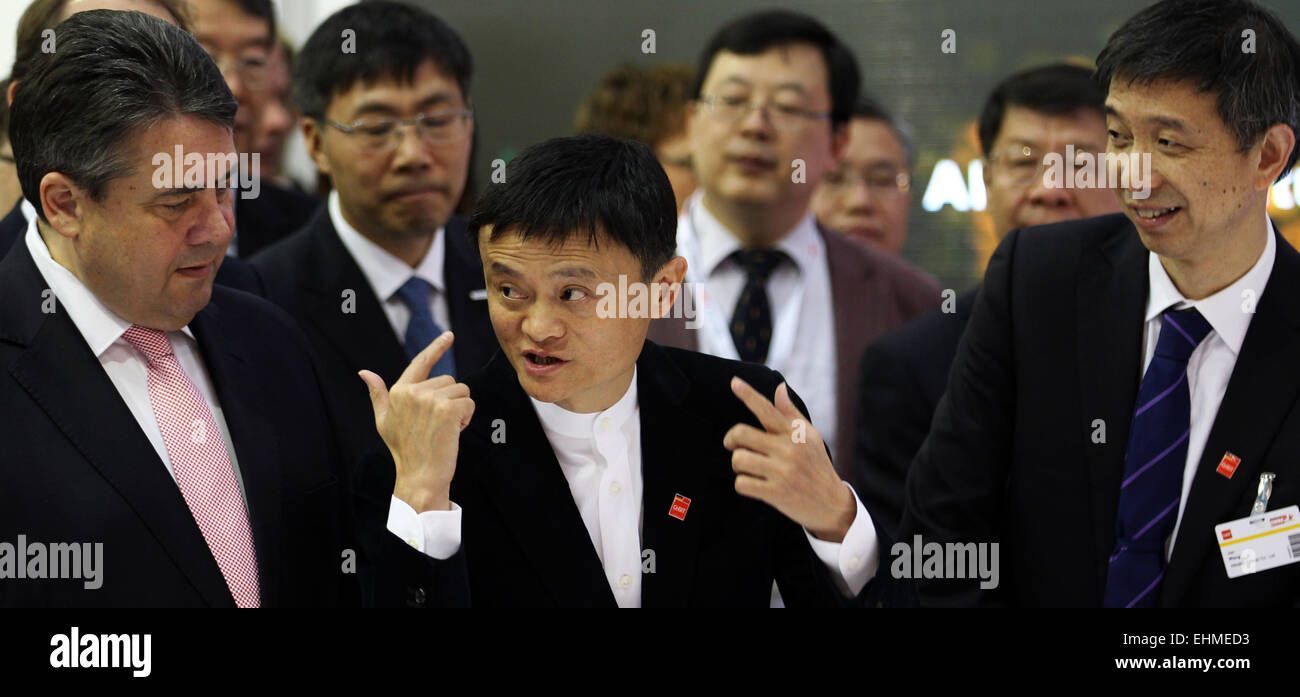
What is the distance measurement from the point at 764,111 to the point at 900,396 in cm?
95

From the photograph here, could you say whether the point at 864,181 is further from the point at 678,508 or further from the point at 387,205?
the point at 678,508

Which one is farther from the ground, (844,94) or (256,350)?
(844,94)

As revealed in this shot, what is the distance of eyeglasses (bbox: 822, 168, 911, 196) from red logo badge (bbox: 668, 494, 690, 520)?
2514 mm

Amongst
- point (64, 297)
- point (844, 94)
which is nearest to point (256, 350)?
point (64, 297)

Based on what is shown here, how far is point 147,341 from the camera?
2.13 meters

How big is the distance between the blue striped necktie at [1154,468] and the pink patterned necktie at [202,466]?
137cm

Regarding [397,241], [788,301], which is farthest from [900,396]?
[397,241]

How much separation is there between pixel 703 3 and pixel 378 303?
258 centimetres

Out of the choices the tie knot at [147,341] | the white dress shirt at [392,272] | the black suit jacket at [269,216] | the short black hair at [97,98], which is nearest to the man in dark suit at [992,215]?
the white dress shirt at [392,272]

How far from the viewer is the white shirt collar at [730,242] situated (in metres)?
3.26

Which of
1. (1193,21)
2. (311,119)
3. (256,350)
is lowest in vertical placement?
(256,350)
